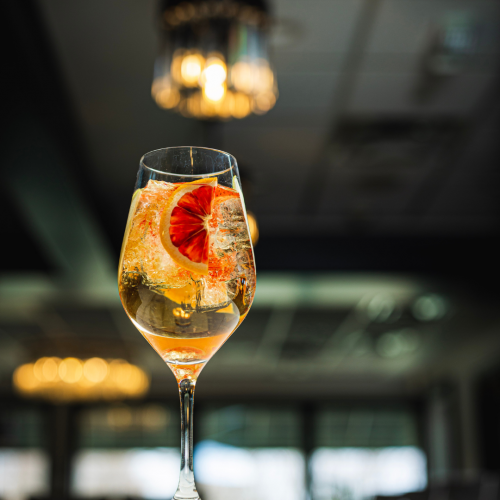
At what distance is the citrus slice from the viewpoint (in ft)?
1.61

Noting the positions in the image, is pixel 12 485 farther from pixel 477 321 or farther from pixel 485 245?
pixel 485 245

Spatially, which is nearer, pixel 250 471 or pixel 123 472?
pixel 123 472

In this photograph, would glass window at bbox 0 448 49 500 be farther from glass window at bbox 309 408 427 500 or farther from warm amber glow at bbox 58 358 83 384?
warm amber glow at bbox 58 358 83 384

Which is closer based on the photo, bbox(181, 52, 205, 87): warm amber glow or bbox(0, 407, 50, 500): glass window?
bbox(181, 52, 205, 87): warm amber glow

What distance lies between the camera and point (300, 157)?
10.7 ft

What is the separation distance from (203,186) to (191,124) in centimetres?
246

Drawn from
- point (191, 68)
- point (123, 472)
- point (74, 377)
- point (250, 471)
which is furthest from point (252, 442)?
point (191, 68)

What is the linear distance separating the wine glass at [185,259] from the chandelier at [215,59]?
3.04 ft

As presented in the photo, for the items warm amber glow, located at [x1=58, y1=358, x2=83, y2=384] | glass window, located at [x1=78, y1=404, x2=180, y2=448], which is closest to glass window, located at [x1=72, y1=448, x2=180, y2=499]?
glass window, located at [x1=78, y1=404, x2=180, y2=448]

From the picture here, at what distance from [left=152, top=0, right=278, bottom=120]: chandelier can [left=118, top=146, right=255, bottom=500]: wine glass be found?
3.04 ft

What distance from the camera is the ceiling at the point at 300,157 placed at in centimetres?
227

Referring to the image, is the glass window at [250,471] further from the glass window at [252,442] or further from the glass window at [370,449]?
the glass window at [370,449]

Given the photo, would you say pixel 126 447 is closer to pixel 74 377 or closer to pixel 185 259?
pixel 74 377

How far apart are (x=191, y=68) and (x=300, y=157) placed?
1.85m
